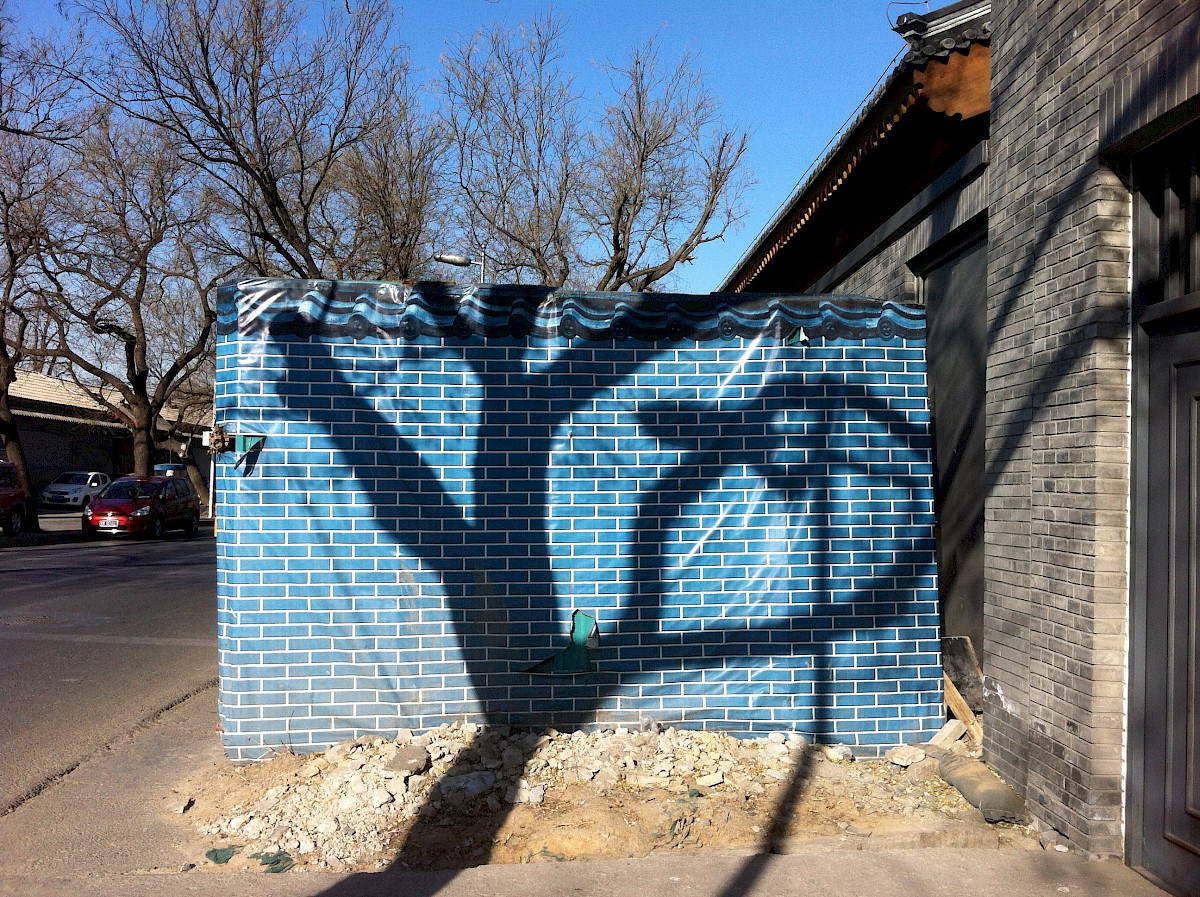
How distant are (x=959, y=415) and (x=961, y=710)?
191 centimetres

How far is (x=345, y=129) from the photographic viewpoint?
20516 mm

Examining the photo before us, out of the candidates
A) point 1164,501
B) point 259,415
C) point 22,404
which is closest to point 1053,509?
point 1164,501

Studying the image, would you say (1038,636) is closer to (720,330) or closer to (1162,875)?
(1162,875)

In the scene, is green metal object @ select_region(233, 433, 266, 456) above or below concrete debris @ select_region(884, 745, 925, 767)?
above

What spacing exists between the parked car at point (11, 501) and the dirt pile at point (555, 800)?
22.1m

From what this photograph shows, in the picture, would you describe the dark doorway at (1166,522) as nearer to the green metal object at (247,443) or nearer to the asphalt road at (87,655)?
the green metal object at (247,443)

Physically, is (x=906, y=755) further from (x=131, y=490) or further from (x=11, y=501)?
(x=131, y=490)

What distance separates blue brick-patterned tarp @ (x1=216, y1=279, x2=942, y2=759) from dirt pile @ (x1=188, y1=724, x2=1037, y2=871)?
0.25 metres

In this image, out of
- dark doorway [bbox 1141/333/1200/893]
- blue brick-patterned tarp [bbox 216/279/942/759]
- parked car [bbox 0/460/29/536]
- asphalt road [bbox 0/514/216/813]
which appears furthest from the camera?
parked car [bbox 0/460/29/536]

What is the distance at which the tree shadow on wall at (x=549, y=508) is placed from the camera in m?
5.57

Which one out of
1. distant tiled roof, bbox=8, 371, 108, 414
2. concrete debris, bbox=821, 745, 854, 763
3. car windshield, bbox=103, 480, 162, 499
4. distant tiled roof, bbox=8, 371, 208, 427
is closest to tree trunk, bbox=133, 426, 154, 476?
car windshield, bbox=103, 480, 162, 499

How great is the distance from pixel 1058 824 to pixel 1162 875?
1.61 ft

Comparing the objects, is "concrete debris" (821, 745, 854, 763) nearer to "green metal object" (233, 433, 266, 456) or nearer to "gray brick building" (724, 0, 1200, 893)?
"gray brick building" (724, 0, 1200, 893)

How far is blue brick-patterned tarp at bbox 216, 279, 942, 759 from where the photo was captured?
18.1ft
